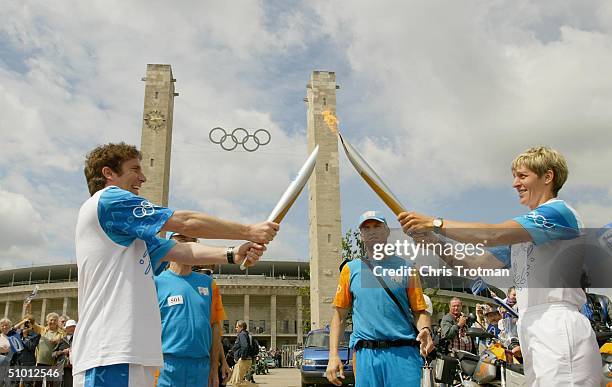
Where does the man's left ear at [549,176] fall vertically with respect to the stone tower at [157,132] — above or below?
below

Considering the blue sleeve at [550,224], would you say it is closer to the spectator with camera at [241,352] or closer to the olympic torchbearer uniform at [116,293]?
the olympic torchbearer uniform at [116,293]

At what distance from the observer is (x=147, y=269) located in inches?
119

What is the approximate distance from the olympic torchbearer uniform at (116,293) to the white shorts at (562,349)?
1984mm

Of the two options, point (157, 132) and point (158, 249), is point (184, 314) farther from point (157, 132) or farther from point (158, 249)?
point (157, 132)

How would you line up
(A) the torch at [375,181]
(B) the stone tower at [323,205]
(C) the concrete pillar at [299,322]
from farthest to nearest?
1. (C) the concrete pillar at [299,322]
2. (B) the stone tower at [323,205]
3. (A) the torch at [375,181]

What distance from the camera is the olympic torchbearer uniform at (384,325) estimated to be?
435cm

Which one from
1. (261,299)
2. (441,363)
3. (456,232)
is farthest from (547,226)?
(261,299)

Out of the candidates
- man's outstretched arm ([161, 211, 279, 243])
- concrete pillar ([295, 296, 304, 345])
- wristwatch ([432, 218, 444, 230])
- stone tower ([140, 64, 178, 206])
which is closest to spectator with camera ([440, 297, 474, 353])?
wristwatch ([432, 218, 444, 230])

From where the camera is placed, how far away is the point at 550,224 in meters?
2.95

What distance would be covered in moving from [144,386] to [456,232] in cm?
190

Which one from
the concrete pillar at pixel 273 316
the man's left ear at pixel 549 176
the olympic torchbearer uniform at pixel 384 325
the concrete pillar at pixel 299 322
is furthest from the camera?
the concrete pillar at pixel 299 322

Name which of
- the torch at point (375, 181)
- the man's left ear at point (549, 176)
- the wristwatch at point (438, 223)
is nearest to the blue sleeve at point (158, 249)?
the torch at point (375, 181)

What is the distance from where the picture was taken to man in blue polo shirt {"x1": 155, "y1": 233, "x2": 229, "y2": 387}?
4703mm

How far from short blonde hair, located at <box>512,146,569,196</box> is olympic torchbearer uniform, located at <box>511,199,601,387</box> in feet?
0.69
